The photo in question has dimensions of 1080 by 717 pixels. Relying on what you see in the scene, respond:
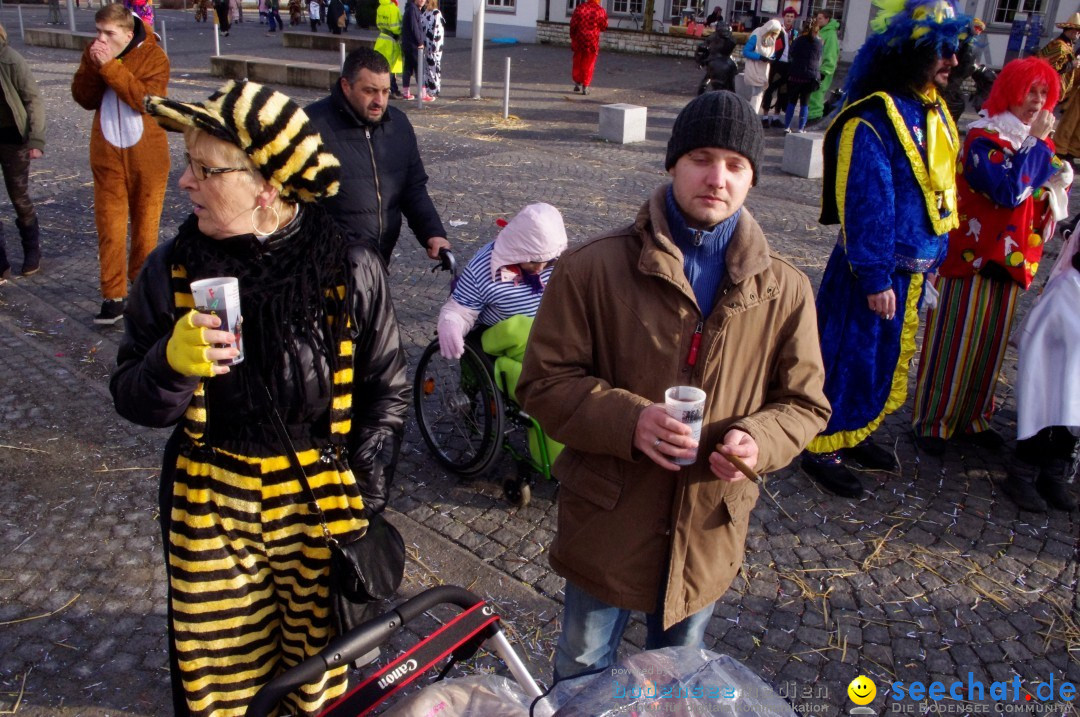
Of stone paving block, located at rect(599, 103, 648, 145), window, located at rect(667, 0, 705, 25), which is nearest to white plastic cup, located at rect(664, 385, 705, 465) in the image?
stone paving block, located at rect(599, 103, 648, 145)

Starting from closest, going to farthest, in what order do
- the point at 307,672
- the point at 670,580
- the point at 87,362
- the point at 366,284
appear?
the point at 307,672 < the point at 670,580 < the point at 366,284 < the point at 87,362

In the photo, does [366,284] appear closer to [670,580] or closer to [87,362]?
[670,580]

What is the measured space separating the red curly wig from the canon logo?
4.11 metres

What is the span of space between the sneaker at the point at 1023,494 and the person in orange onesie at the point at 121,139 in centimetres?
527

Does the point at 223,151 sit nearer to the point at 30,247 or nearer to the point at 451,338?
the point at 451,338

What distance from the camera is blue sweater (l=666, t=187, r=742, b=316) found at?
223cm

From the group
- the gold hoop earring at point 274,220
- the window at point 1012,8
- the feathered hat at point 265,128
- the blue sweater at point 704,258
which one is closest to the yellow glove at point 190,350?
the gold hoop earring at point 274,220

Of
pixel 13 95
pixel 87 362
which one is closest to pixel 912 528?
pixel 87 362

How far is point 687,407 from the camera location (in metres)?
1.99

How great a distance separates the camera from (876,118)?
4.02m

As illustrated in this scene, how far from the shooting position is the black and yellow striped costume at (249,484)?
227 centimetres

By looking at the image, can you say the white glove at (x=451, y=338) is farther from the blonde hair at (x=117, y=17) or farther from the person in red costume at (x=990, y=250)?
the blonde hair at (x=117, y=17)

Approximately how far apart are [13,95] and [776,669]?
6.47 m

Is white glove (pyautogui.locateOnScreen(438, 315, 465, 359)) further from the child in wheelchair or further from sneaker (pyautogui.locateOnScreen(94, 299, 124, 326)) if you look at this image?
sneaker (pyautogui.locateOnScreen(94, 299, 124, 326))
